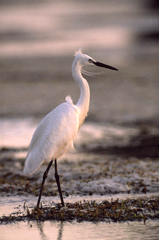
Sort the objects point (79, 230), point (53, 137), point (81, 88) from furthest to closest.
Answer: point (81, 88), point (53, 137), point (79, 230)

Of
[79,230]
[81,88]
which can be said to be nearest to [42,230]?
[79,230]

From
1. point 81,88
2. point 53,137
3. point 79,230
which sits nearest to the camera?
point 79,230

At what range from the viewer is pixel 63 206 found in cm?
634

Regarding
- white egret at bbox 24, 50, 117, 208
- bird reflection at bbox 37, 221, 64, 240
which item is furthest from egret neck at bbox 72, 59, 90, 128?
bird reflection at bbox 37, 221, 64, 240

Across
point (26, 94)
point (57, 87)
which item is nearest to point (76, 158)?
point (26, 94)

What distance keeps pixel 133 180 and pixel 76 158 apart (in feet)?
9.04

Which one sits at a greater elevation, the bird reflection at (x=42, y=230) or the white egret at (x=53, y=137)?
the white egret at (x=53, y=137)

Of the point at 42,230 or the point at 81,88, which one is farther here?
the point at 81,88

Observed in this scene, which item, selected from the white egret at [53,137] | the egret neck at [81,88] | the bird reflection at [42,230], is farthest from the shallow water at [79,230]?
the egret neck at [81,88]

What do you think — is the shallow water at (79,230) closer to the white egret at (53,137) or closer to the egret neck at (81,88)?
the white egret at (53,137)

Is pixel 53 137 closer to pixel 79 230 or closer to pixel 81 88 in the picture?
pixel 81 88

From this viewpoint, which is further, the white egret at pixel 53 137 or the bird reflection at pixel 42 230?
the white egret at pixel 53 137

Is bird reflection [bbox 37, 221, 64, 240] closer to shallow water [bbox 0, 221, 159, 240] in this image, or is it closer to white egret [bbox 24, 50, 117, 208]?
shallow water [bbox 0, 221, 159, 240]

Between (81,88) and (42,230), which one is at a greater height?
(81,88)
